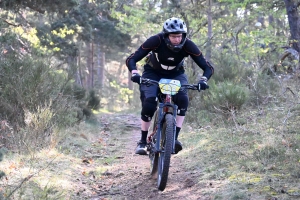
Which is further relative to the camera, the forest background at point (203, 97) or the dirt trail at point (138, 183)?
the forest background at point (203, 97)

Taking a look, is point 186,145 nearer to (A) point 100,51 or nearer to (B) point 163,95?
(B) point 163,95

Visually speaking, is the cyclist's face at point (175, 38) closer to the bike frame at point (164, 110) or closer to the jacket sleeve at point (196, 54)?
the jacket sleeve at point (196, 54)

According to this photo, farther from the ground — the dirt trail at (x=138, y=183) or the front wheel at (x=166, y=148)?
the front wheel at (x=166, y=148)

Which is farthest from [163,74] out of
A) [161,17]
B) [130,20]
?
[130,20]

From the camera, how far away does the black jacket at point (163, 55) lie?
4762 millimetres

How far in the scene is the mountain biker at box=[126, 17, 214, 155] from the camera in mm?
4594

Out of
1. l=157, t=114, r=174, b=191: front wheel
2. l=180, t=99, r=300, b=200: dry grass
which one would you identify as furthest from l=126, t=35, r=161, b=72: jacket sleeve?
l=180, t=99, r=300, b=200: dry grass

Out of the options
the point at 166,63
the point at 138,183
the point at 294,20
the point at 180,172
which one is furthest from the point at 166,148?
the point at 294,20

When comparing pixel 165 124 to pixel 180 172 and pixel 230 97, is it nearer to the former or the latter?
pixel 180 172

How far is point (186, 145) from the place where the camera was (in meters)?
7.21

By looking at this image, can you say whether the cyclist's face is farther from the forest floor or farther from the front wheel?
the forest floor

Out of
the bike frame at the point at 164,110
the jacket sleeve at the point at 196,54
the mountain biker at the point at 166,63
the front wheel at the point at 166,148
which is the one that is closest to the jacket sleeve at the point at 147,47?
Answer: the mountain biker at the point at 166,63

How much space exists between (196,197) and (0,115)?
4372 mm

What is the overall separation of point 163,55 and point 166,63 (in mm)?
125
